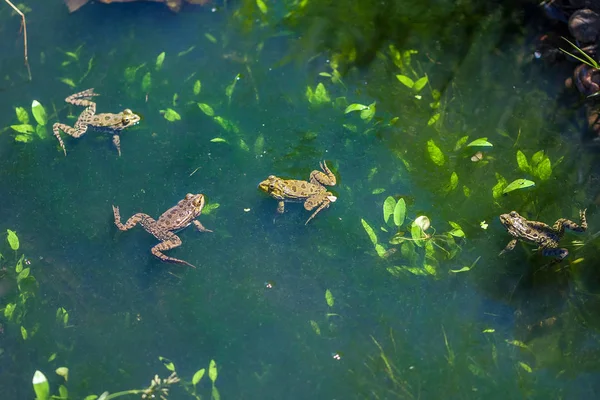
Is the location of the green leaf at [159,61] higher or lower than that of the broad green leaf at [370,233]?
higher

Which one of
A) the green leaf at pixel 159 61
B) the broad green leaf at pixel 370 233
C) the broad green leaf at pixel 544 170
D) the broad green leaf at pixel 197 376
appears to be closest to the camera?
the broad green leaf at pixel 197 376

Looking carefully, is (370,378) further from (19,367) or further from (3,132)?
(3,132)

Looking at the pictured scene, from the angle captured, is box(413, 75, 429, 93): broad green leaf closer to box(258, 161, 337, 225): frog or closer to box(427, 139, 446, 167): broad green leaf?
box(427, 139, 446, 167): broad green leaf

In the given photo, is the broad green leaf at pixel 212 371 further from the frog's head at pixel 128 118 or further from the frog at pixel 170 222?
the frog's head at pixel 128 118

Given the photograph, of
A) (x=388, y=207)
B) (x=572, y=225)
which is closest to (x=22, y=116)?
(x=388, y=207)

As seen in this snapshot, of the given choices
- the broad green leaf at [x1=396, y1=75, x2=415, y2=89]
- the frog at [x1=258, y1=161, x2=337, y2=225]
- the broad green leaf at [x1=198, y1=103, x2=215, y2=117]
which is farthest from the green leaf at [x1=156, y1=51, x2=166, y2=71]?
the broad green leaf at [x1=396, y1=75, x2=415, y2=89]

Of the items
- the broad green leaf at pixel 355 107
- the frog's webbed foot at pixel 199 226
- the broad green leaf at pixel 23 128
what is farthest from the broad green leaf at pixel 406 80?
the broad green leaf at pixel 23 128
